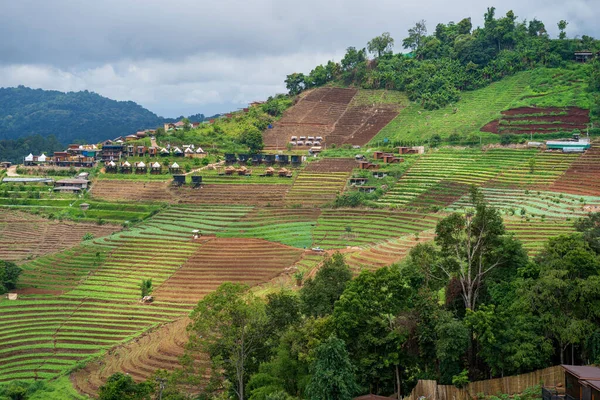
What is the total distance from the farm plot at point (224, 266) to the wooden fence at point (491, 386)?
21.5 m

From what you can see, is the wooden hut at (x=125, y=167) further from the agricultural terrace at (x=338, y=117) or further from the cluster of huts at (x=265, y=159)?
the agricultural terrace at (x=338, y=117)

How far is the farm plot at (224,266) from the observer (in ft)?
139

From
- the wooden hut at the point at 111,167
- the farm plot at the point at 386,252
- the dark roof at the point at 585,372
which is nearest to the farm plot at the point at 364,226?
the farm plot at the point at 386,252

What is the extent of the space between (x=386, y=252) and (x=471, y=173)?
18.4 meters

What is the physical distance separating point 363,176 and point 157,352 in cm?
2965

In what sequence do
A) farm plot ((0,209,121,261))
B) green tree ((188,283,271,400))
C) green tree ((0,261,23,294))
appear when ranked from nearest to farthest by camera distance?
green tree ((188,283,271,400)) → green tree ((0,261,23,294)) → farm plot ((0,209,121,261))

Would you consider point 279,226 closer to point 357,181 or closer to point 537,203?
point 357,181

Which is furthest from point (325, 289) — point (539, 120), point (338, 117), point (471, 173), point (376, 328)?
point (338, 117)

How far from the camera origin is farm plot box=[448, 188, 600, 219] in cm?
4290

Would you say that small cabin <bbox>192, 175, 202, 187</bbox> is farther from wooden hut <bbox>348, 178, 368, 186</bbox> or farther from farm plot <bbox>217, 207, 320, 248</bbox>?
wooden hut <bbox>348, 178, 368, 186</bbox>

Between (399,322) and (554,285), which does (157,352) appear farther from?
(554,285)

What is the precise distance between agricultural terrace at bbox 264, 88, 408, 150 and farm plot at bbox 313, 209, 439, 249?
25.5m

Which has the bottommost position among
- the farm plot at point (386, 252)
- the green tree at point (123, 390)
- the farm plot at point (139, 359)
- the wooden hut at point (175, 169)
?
the farm plot at point (139, 359)

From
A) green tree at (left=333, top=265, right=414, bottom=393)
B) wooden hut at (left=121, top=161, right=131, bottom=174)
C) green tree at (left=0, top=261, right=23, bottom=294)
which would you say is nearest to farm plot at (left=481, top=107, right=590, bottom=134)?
wooden hut at (left=121, top=161, right=131, bottom=174)
